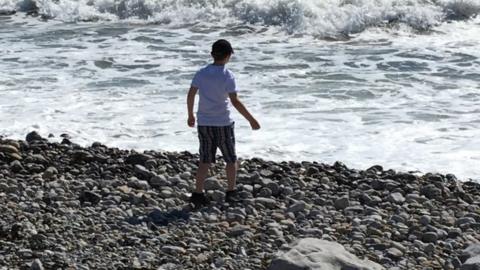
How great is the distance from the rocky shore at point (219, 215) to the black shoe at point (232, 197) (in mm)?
79

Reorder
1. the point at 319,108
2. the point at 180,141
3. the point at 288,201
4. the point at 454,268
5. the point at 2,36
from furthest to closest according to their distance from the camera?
1. the point at 2,36
2. the point at 319,108
3. the point at 180,141
4. the point at 288,201
5. the point at 454,268

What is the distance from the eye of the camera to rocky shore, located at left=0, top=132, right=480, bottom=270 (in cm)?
611

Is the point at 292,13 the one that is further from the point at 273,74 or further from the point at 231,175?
the point at 231,175

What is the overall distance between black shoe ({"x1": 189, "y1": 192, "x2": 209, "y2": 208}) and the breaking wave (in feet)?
37.4

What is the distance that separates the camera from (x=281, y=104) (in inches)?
484

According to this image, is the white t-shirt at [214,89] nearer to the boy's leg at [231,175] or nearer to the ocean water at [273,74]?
the boy's leg at [231,175]

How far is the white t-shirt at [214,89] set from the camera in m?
7.23

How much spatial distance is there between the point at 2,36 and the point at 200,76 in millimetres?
12626

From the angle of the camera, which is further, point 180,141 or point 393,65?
point 393,65

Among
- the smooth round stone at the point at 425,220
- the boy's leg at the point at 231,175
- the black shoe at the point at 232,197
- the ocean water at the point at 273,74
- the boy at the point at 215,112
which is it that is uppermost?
the boy at the point at 215,112

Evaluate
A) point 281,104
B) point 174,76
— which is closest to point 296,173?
point 281,104

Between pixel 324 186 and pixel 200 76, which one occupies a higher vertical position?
pixel 200 76

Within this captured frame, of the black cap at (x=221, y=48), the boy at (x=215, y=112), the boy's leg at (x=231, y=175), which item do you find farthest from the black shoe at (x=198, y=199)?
the black cap at (x=221, y=48)

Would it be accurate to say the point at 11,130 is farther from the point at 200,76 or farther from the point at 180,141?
the point at 200,76
